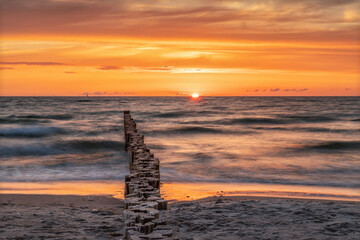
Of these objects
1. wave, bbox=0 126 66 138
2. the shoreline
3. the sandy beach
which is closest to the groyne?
the sandy beach

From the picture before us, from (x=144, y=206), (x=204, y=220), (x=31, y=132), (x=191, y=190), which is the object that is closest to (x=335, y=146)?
(x=191, y=190)

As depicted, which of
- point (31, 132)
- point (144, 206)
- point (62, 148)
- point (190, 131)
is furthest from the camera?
point (190, 131)

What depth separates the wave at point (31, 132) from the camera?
25781 mm

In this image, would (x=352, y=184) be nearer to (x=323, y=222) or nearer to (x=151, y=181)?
(x=323, y=222)

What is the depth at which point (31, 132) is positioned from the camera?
27.0 m

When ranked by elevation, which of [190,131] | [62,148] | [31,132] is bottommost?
[62,148]

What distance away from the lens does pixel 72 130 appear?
29.3 m

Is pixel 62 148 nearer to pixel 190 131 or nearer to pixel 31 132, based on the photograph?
pixel 31 132

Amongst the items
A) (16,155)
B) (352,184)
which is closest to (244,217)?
(352,184)

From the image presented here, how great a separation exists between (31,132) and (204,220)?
2368 centimetres

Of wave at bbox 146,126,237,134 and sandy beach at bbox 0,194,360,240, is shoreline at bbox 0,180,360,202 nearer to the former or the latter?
sandy beach at bbox 0,194,360,240

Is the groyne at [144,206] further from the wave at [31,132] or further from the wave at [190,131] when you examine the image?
the wave at [190,131]

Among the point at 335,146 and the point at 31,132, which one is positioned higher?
the point at 31,132

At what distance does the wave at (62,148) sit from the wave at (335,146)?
34.7ft
